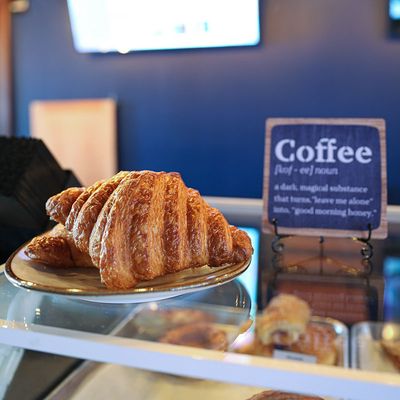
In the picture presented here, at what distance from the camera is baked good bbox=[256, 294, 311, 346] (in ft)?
1.77

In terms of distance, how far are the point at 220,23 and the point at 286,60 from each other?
0.44 m

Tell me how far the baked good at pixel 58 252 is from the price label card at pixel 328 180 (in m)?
0.37

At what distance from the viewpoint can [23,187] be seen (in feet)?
2.51

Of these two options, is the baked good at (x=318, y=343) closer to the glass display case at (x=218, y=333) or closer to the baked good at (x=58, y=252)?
the glass display case at (x=218, y=333)

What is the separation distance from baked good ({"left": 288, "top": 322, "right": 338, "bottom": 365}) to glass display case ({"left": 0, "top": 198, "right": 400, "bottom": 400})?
0.03 feet

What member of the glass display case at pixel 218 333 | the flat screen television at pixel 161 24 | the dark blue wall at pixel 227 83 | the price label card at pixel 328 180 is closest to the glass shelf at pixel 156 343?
the glass display case at pixel 218 333

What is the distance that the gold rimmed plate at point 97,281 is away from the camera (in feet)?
1.66

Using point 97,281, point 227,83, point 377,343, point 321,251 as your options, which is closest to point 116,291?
point 97,281

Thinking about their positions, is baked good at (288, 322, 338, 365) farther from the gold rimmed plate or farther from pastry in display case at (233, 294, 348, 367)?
the gold rimmed plate

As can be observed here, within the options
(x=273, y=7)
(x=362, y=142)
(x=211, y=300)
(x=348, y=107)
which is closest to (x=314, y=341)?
(x=211, y=300)

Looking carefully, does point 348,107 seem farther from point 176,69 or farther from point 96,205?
point 96,205

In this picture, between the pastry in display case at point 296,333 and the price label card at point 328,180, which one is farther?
the price label card at point 328,180

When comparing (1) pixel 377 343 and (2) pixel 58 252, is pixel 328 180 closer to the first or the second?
(1) pixel 377 343

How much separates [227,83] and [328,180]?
6.66 ft
